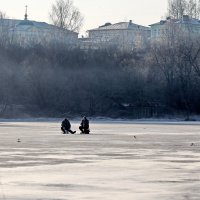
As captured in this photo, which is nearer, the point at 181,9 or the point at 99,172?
the point at 99,172

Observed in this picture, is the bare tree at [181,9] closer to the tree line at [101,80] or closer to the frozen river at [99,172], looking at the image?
the tree line at [101,80]

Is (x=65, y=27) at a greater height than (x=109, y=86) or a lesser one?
greater

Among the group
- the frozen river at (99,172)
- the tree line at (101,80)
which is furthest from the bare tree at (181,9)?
the frozen river at (99,172)

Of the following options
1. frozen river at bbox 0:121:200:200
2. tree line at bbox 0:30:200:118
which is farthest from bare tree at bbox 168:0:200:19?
frozen river at bbox 0:121:200:200

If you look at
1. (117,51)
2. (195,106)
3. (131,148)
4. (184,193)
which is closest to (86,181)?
(184,193)

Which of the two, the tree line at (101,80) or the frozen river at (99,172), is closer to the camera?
the frozen river at (99,172)

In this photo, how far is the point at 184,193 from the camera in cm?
1834

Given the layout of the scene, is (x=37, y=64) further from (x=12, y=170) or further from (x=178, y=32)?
(x=12, y=170)

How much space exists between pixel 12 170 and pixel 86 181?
370 cm

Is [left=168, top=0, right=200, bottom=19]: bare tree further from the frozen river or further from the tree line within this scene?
the frozen river

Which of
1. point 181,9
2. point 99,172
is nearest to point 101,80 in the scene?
point 181,9

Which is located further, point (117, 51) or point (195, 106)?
point (117, 51)

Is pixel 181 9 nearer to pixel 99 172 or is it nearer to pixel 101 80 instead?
pixel 101 80

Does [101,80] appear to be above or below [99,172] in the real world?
→ above
